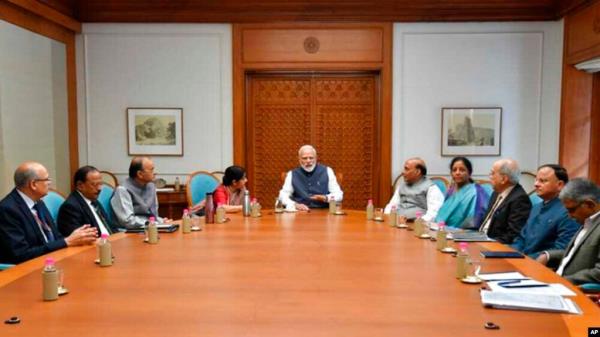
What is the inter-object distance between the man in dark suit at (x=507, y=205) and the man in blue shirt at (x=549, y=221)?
0.41 feet

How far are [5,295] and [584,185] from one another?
106 inches

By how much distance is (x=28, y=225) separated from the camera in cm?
287

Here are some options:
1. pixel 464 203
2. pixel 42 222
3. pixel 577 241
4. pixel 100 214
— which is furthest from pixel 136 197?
pixel 577 241

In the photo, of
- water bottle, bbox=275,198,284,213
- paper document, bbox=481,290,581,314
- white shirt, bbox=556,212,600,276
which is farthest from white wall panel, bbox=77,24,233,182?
paper document, bbox=481,290,581,314

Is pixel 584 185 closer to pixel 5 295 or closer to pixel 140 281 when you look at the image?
pixel 140 281

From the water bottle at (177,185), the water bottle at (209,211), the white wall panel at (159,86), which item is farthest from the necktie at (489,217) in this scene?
the water bottle at (177,185)

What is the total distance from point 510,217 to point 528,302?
164cm

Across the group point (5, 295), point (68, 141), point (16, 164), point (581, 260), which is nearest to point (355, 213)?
point (581, 260)

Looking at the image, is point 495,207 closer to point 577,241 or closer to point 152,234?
point 577,241

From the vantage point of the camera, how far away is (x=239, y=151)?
20.3ft

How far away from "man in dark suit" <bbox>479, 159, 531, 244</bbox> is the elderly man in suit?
709mm

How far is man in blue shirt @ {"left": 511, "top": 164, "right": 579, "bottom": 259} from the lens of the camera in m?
2.99

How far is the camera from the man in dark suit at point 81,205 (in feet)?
10.7

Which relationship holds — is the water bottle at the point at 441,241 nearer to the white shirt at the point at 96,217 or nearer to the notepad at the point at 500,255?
the notepad at the point at 500,255
